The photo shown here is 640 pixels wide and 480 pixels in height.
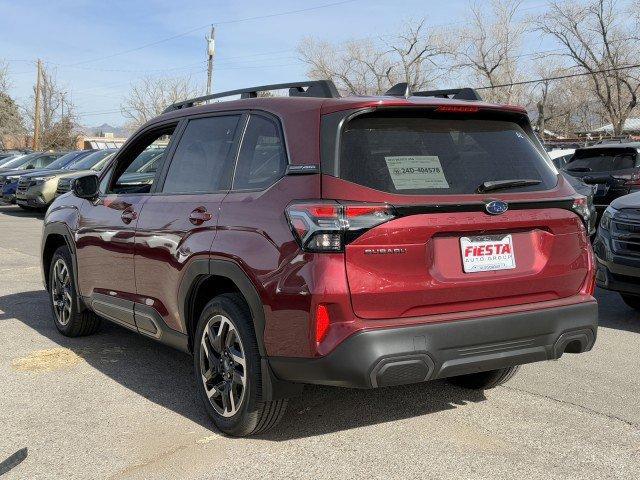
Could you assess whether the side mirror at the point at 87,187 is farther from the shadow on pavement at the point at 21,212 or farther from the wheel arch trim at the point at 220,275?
the shadow on pavement at the point at 21,212

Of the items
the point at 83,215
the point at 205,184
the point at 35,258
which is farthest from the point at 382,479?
the point at 35,258

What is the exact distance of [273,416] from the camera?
3836 mm

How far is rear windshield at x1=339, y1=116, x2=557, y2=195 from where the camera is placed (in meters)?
3.47

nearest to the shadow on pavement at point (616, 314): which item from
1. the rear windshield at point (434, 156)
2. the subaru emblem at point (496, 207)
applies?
the rear windshield at point (434, 156)

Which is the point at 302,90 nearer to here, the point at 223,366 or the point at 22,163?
the point at 223,366

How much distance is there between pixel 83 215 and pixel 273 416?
265 cm

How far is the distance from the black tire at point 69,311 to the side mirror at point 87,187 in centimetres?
66

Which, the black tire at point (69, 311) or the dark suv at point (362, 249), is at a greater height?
the dark suv at point (362, 249)

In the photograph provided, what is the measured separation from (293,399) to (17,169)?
71.0 feet

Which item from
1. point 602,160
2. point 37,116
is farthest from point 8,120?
point 602,160

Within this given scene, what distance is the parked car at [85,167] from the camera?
17.2m

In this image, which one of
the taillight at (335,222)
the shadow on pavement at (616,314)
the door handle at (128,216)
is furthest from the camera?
the shadow on pavement at (616,314)

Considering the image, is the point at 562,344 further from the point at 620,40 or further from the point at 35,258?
the point at 620,40

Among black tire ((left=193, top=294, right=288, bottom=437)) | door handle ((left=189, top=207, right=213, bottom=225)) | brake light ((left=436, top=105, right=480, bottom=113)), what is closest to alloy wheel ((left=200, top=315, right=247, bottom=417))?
black tire ((left=193, top=294, right=288, bottom=437))
